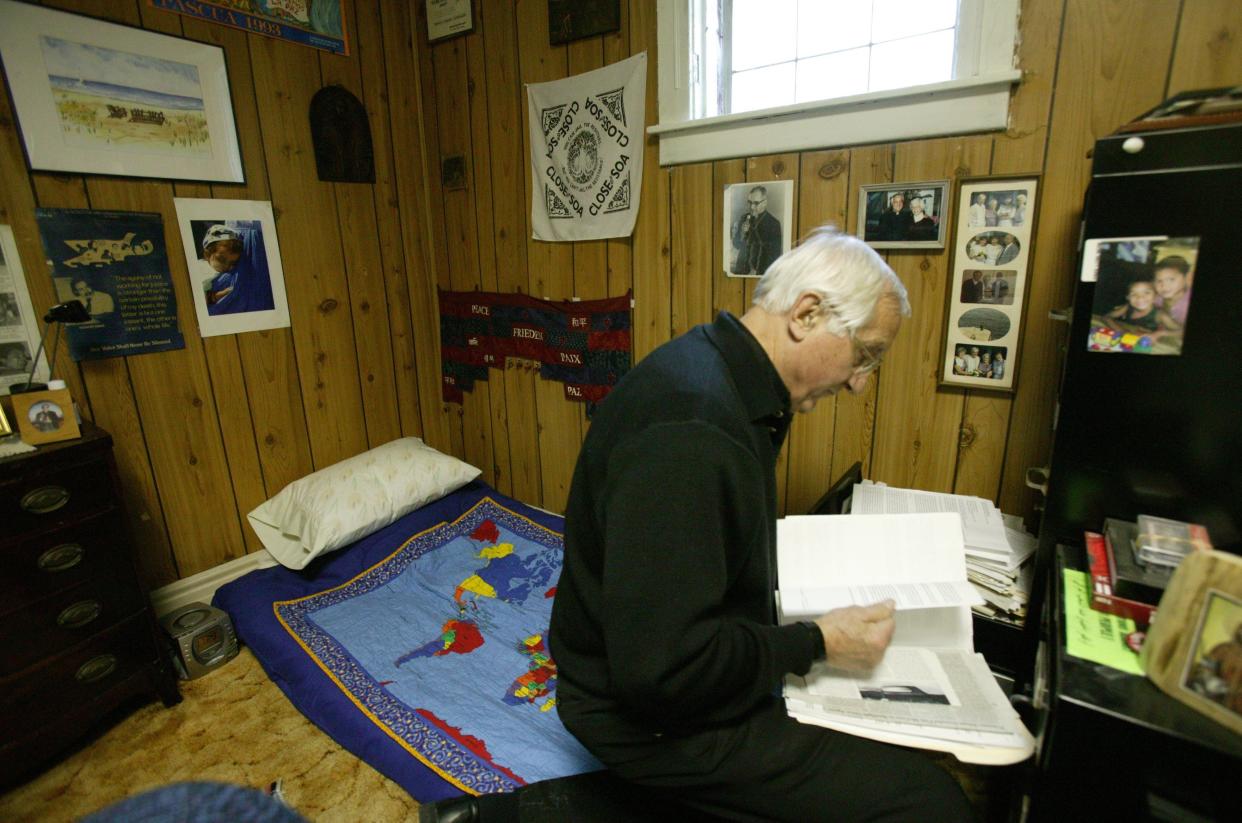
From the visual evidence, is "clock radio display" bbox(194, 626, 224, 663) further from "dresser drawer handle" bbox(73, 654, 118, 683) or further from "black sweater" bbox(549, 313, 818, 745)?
"black sweater" bbox(549, 313, 818, 745)

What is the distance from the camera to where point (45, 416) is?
1.53 meters

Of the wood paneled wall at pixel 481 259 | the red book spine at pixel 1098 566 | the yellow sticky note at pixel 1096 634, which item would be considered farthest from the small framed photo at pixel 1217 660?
the wood paneled wall at pixel 481 259

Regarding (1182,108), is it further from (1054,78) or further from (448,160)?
(448,160)

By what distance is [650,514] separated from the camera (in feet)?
2.55

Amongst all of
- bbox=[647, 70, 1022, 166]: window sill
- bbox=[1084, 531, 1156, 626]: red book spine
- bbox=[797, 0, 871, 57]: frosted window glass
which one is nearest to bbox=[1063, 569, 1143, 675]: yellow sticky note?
bbox=[1084, 531, 1156, 626]: red book spine

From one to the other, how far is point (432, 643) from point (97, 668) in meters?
0.85

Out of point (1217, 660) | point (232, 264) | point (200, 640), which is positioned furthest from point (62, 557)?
point (1217, 660)

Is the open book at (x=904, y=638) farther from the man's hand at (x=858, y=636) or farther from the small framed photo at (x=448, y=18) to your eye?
the small framed photo at (x=448, y=18)

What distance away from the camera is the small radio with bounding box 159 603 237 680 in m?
1.83

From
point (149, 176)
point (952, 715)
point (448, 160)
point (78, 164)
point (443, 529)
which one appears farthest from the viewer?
point (448, 160)

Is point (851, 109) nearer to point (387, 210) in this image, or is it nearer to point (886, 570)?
point (886, 570)

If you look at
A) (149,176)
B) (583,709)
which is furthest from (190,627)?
(583,709)

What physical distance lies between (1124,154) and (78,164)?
2529 millimetres

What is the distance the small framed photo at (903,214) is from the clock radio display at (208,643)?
2.26 m
